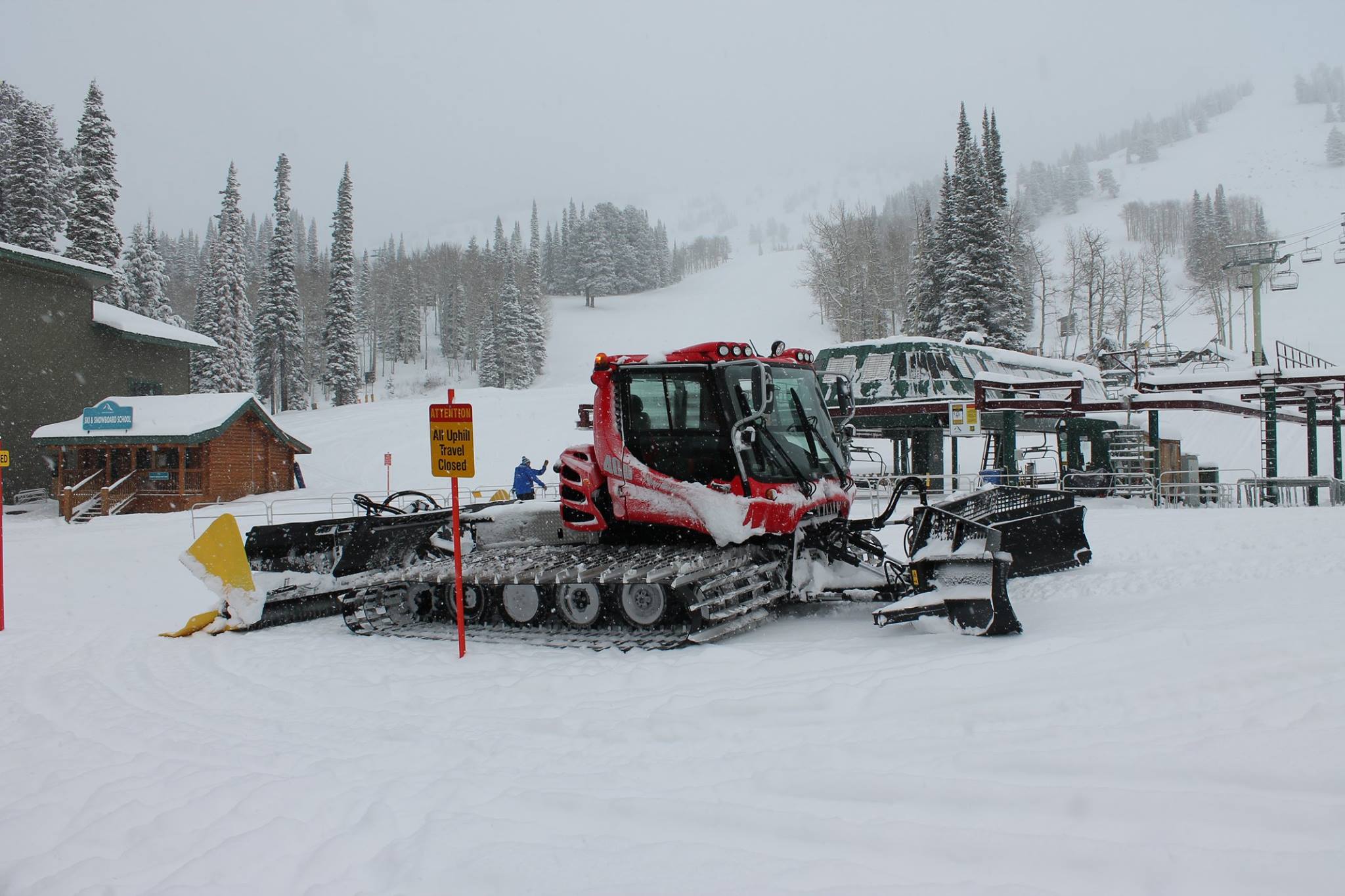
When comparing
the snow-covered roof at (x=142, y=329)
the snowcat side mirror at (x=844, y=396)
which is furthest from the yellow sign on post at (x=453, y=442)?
the snow-covered roof at (x=142, y=329)

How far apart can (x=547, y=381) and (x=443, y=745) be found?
66559 millimetres

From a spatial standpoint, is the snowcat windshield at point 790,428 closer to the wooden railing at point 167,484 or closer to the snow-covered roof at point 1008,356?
the snow-covered roof at point 1008,356

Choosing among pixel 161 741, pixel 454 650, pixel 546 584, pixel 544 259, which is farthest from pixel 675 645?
pixel 544 259

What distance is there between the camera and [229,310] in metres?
50.4

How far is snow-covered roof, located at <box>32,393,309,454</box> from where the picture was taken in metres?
26.3

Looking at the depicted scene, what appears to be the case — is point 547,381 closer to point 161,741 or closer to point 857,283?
point 857,283

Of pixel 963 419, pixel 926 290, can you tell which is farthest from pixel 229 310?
pixel 963 419

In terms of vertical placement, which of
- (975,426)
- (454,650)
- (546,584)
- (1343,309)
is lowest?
(454,650)

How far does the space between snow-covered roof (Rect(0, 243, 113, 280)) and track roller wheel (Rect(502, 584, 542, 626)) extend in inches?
1105

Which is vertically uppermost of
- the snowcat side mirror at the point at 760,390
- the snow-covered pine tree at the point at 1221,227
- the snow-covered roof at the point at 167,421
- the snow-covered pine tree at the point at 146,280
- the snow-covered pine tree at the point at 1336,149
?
the snow-covered pine tree at the point at 1336,149

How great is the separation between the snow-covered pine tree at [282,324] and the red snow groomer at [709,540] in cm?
5067

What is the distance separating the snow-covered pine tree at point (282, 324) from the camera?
54156 mm

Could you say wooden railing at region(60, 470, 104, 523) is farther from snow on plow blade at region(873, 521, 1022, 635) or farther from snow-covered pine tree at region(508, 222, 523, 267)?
snow-covered pine tree at region(508, 222, 523, 267)

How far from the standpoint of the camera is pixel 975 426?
20.7m
